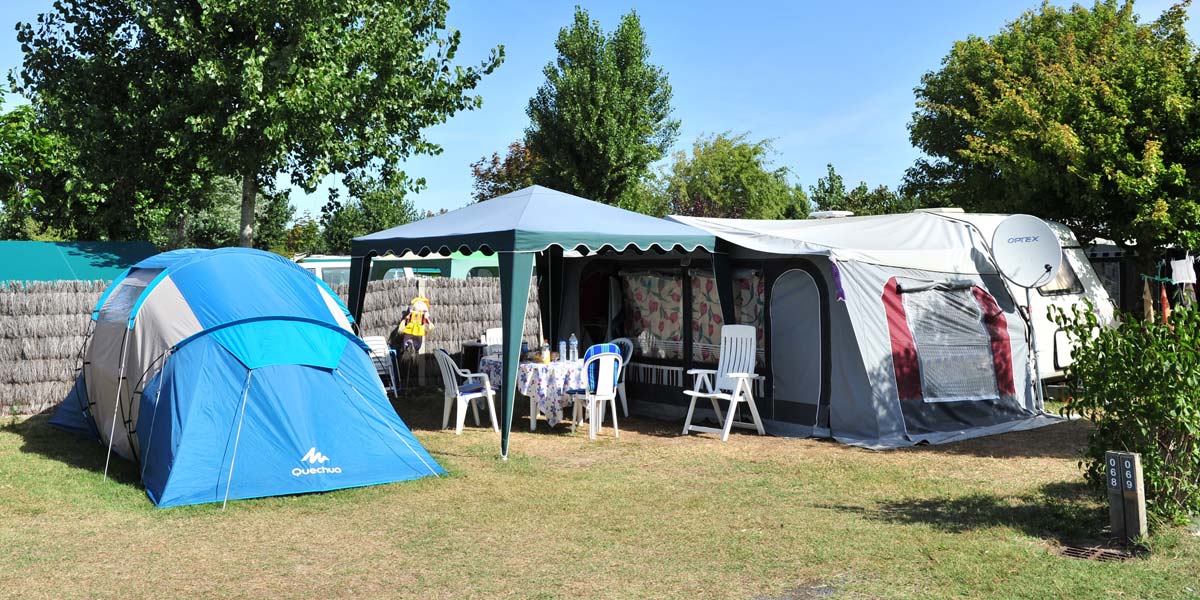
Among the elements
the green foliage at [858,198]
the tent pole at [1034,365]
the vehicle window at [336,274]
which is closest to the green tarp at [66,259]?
the vehicle window at [336,274]

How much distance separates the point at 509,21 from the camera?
45.0 feet

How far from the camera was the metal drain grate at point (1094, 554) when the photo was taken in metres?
4.63

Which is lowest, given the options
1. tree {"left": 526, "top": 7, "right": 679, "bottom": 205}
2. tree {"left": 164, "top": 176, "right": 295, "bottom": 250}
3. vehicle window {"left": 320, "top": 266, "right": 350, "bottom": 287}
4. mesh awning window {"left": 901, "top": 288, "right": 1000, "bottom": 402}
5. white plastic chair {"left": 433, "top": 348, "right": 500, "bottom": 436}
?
white plastic chair {"left": 433, "top": 348, "right": 500, "bottom": 436}

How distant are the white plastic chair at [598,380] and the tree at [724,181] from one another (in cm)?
2313

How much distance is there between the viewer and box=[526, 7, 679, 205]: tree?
20.9 metres

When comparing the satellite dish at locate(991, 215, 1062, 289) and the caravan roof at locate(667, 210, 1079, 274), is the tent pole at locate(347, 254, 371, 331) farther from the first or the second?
the satellite dish at locate(991, 215, 1062, 289)

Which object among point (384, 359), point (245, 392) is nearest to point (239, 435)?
point (245, 392)

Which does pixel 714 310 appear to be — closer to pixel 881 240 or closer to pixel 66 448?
pixel 881 240

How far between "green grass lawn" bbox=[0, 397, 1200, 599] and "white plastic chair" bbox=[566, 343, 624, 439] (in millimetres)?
869

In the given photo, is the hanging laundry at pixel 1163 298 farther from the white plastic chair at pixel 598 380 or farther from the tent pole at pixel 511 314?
the tent pole at pixel 511 314

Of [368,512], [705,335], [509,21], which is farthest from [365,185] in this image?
[368,512]

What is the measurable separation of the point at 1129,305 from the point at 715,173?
1949cm

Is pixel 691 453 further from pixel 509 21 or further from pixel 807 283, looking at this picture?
pixel 509 21

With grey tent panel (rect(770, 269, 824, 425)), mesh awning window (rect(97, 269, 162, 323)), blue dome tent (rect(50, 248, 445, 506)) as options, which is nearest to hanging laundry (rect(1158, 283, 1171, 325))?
grey tent panel (rect(770, 269, 824, 425))
